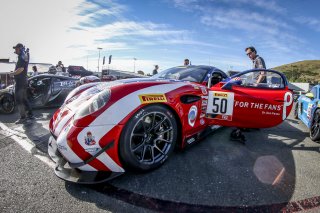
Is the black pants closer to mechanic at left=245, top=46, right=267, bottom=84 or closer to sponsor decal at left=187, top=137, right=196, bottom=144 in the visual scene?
sponsor decal at left=187, top=137, right=196, bottom=144

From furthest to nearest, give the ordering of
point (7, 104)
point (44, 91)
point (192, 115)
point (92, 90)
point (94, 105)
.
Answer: point (44, 91)
point (7, 104)
point (192, 115)
point (92, 90)
point (94, 105)

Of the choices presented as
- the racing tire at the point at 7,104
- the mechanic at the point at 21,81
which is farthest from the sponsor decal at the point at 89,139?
the racing tire at the point at 7,104

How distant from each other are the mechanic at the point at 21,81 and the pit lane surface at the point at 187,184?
1936mm

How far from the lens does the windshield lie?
3.73 m

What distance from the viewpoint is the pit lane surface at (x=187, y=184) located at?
1.96 metres

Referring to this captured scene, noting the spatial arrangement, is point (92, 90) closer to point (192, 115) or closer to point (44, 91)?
point (192, 115)

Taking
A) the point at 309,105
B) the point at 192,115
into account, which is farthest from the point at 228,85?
the point at 309,105

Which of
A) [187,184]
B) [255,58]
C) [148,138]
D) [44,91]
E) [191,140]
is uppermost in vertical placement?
[255,58]

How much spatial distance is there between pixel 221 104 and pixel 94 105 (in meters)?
1.80

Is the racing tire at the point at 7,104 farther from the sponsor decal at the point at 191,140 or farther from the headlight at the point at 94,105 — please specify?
the sponsor decal at the point at 191,140

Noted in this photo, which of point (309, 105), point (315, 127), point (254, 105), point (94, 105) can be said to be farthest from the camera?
point (309, 105)

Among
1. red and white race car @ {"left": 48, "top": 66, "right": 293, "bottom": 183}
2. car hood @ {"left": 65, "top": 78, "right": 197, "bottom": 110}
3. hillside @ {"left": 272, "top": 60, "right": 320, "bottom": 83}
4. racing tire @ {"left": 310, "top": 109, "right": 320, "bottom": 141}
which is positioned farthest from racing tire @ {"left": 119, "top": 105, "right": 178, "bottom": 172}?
hillside @ {"left": 272, "top": 60, "right": 320, "bottom": 83}

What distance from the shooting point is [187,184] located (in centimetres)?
232

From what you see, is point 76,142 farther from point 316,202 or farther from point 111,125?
point 316,202
